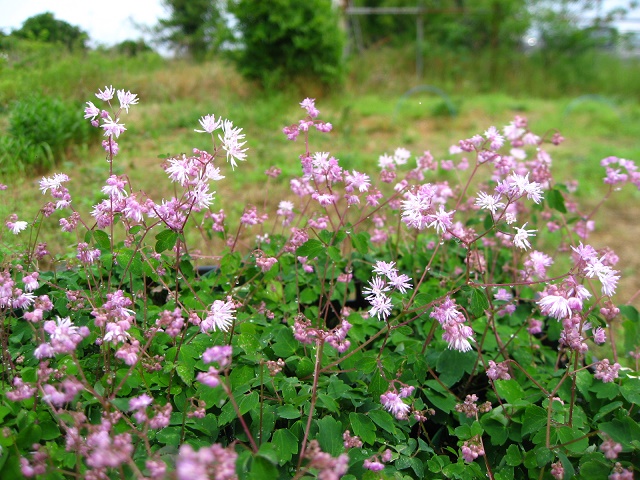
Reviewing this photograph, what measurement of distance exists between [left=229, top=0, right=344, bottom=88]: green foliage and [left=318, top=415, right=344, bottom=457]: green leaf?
16.6ft

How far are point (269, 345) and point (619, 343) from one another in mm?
1893

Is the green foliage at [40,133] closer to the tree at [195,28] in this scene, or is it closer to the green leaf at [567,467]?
the tree at [195,28]

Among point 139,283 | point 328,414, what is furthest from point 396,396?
point 139,283

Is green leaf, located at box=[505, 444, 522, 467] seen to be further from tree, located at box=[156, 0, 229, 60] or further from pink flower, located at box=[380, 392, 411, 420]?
tree, located at box=[156, 0, 229, 60]

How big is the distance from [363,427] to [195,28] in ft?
19.9

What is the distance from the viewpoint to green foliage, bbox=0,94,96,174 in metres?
2.73

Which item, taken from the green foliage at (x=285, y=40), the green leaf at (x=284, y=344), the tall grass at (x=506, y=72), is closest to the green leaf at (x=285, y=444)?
the green leaf at (x=284, y=344)

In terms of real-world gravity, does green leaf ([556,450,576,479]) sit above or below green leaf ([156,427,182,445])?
below

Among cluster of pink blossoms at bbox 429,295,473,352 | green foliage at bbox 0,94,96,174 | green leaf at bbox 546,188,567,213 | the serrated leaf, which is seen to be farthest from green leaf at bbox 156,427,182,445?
green foliage at bbox 0,94,96,174

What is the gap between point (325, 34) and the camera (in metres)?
6.25

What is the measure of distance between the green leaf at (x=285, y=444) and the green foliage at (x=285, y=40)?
5.10 meters

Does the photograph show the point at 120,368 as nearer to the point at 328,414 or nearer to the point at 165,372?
the point at 165,372

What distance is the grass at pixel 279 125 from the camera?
10.9 feet

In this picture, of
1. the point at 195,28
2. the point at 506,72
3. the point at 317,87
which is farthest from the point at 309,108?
the point at 506,72
